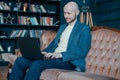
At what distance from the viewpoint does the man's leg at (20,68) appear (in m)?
3.31

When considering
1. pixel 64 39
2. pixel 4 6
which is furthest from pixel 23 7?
pixel 64 39

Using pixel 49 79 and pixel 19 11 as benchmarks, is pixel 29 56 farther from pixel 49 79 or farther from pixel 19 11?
pixel 19 11

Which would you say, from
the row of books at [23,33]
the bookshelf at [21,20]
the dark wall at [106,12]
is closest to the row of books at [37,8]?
the bookshelf at [21,20]

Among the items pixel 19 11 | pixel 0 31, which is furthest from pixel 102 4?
pixel 0 31

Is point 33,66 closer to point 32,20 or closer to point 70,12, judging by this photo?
point 70,12

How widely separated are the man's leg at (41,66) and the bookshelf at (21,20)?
3.25 m

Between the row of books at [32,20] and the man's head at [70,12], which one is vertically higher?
the man's head at [70,12]

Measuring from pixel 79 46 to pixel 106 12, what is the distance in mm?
2282

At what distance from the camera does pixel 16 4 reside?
6457mm

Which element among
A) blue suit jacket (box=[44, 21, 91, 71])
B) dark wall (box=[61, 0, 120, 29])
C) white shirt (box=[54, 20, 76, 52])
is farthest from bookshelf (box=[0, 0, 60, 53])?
blue suit jacket (box=[44, 21, 91, 71])

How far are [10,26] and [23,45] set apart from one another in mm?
→ 3339

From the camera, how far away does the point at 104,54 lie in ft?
10.5

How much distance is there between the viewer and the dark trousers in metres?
3.03

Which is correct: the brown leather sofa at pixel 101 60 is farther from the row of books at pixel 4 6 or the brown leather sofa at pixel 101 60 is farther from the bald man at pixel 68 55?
the row of books at pixel 4 6
